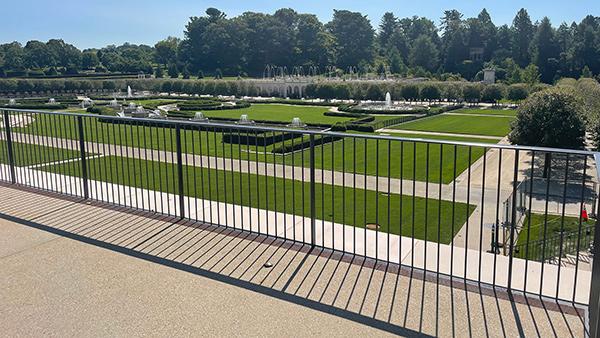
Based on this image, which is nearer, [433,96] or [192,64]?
[433,96]

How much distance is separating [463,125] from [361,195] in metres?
29.2

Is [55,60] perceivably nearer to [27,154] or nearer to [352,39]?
[352,39]

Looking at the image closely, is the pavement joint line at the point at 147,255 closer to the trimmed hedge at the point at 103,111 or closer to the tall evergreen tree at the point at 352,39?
the trimmed hedge at the point at 103,111

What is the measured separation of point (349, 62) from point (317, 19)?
1415 cm

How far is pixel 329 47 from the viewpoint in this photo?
131000mm

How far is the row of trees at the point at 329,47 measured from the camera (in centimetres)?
11481

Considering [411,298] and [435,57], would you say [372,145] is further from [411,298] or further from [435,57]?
[435,57]

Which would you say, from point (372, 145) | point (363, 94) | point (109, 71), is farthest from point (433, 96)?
point (109, 71)

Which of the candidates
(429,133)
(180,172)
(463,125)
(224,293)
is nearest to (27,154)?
(180,172)

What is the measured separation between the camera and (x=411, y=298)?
4.18m

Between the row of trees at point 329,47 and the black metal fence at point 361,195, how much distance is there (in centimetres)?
8800

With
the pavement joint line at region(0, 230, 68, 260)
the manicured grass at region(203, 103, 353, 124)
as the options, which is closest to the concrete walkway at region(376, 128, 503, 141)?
the manicured grass at region(203, 103, 353, 124)

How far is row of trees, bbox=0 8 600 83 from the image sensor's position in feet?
377

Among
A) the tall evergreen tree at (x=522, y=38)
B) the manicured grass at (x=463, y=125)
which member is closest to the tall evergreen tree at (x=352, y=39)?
the tall evergreen tree at (x=522, y=38)
